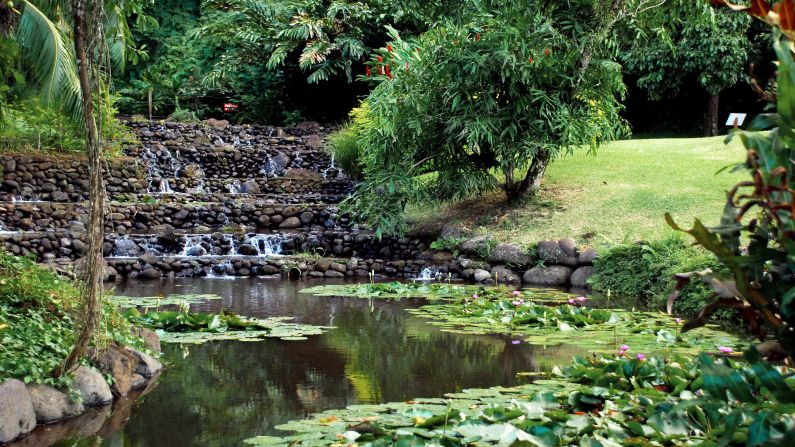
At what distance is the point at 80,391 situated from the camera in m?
4.81

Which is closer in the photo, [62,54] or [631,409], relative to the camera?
[631,409]

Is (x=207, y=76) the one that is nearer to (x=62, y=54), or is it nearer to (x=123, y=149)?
(x=123, y=149)

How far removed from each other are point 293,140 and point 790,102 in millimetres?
19684

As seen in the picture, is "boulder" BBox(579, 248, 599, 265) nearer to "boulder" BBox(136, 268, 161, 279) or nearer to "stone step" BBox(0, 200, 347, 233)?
"stone step" BBox(0, 200, 347, 233)

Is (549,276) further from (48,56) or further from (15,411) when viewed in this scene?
(15,411)

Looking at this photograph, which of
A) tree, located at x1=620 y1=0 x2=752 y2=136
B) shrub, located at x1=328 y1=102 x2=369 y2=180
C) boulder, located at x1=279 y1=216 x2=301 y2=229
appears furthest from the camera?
tree, located at x1=620 y1=0 x2=752 y2=136

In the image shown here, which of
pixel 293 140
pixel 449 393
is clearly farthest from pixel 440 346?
pixel 293 140

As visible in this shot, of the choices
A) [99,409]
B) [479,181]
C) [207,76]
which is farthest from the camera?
[207,76]

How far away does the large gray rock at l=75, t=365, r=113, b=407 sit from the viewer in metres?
4.84

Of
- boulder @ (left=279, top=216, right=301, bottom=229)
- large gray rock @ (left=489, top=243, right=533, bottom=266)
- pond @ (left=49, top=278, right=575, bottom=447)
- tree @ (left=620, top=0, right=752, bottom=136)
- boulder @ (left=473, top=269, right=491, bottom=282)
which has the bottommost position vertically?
pond @ (left=49, top=278, right=575, bottom=447)

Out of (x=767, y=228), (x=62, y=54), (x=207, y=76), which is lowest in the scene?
(x=767, y=228)

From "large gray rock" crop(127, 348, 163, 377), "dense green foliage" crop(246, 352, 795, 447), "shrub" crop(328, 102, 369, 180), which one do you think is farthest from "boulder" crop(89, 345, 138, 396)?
"shrub" crop(328, 102, 369, 180)

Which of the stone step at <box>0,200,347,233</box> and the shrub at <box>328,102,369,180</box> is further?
the shrub at <box>328,102,369,180</box>

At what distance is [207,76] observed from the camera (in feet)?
77.6
